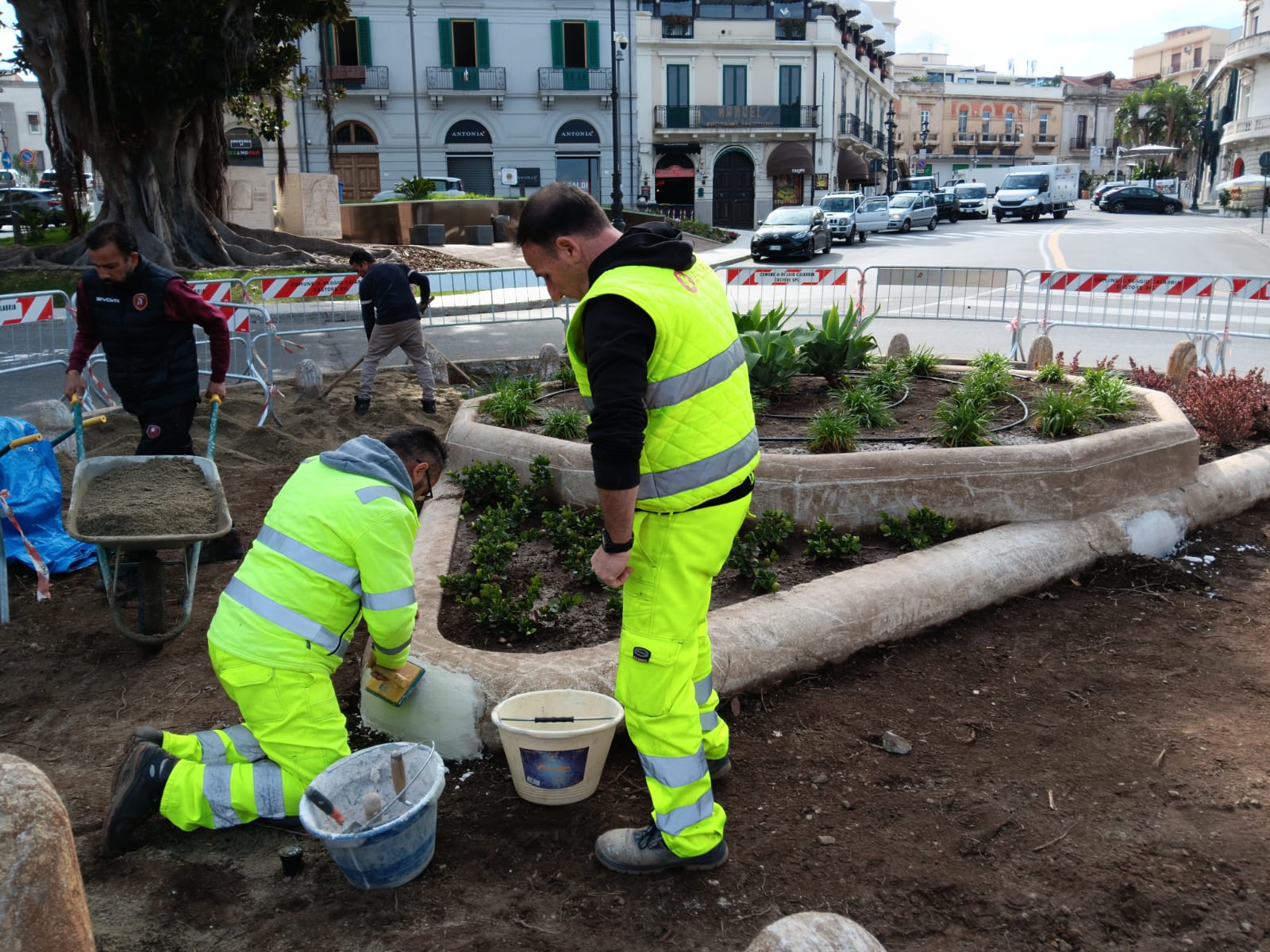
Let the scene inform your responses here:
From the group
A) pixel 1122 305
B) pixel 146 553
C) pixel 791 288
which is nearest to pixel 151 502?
pixel 146 553

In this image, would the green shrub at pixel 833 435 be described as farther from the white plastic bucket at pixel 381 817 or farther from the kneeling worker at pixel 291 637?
the white plastic bucket at pixel 381 817

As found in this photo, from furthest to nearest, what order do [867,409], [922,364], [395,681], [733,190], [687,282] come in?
[733,190], [922,364], [867,409], [395,681], [687,282]

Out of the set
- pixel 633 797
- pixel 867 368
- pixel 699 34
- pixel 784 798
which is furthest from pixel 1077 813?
pixel 699 34

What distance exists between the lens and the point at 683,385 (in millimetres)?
2818

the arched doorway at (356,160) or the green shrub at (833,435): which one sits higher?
the arched doorway at (356,160)

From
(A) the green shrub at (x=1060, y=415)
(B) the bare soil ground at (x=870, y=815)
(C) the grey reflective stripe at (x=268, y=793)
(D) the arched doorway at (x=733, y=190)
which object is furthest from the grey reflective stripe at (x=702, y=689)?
(D) the arched doorway at (x=733, y=190)

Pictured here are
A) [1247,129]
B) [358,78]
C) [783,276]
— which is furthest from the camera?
[1247,129]

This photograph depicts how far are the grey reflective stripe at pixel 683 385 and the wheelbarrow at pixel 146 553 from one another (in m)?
2.38

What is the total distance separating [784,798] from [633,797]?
1.63 feet

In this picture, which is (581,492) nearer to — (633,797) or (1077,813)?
(633,797)

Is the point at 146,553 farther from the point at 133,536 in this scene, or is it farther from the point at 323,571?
the point at 323,571

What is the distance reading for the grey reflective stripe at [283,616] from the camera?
325cm

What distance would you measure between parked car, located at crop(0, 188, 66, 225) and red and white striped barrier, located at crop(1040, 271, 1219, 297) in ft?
82.0

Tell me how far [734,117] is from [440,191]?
1804cm
